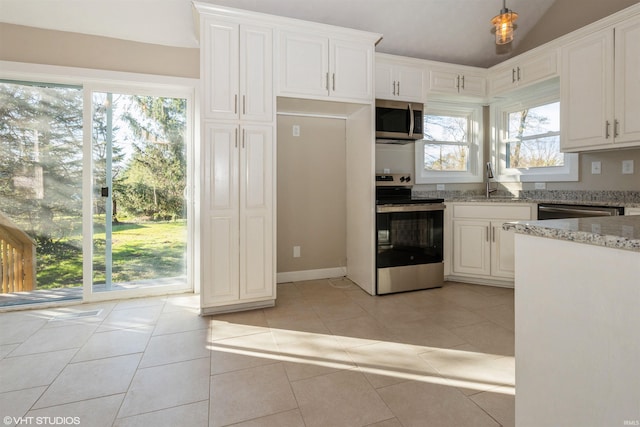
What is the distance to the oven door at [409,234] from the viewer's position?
9.86ft

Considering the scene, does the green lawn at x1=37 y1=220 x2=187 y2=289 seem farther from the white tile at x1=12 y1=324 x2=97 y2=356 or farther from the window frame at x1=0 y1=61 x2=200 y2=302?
the white tile at x1=12 y1=324 x2=97 y2=356

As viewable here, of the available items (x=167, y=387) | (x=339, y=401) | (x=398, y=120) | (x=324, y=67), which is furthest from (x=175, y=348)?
(x=398, y=120)

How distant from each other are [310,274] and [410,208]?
1330mm

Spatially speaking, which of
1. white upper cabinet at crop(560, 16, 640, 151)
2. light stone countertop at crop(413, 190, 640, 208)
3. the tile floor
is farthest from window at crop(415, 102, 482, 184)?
the tile floor

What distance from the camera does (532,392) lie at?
39.5 inches

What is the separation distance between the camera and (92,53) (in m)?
2.74

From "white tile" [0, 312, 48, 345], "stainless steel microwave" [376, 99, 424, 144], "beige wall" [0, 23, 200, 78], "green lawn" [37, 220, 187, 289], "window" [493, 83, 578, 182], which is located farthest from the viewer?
"window" [493, 83, 578, 182]

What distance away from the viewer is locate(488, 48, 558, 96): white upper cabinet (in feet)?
9.78

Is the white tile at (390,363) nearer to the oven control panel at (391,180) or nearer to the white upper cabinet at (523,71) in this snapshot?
the oven control panel at (391,180)

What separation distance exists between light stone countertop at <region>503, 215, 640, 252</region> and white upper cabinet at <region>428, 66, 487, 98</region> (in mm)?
2692

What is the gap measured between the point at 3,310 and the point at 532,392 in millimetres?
3736

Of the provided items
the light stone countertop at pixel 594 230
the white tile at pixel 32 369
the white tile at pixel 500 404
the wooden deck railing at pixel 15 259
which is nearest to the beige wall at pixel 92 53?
the wooden deck railing at pixel 15 259

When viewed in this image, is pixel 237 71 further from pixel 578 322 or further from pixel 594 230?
pixel 578 322

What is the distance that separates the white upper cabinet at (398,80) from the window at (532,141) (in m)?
1.27
